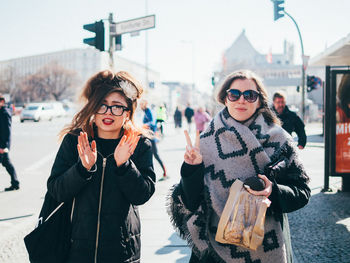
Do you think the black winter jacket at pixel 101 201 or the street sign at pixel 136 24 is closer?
the black winter jacket at pixel 101 201

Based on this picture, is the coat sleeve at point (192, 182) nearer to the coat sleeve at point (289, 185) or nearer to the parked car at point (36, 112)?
the coat sleeve at point (289, 185)

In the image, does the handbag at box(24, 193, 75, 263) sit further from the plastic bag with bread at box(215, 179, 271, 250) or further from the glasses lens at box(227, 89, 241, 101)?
the glasses lens at box(227, 89, 241, 101)

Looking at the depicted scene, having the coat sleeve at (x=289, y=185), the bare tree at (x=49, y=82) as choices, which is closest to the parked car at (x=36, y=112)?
the coat sleeve at (x=289, y=185)

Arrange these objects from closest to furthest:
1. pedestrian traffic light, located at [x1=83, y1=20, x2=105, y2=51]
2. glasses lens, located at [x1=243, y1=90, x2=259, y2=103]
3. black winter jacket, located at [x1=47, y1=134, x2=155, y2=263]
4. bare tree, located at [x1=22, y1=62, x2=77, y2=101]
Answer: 1. black winter jacket, located at [x1=47, y1=134, x2=155, y2=263]
2. glasses lens, located at [x1=243, y1=90, x2=259, y2=103]
3. pedestrian traffic light, located at [x1=83, y1=20, x2=105, y2=51]
4. bare tree, located at [x1=22, y1=62, x2=77, y2=101]

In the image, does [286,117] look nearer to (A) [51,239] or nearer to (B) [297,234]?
(B) [297,234]

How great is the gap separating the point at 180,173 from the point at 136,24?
616 cm

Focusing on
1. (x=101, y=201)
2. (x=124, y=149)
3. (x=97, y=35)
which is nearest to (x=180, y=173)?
(x=124, y=149)

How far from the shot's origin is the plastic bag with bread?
1.93 metres

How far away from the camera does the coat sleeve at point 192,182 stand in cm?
210

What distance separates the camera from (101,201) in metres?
2.09

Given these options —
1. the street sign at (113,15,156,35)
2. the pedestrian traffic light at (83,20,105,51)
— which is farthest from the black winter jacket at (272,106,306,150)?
the pedestrian traffic light at (83,20,105,51)

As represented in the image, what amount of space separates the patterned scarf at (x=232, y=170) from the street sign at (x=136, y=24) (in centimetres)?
582

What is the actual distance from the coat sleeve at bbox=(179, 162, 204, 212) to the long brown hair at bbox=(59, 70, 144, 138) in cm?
45

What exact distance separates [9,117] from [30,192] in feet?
A: 4.72
